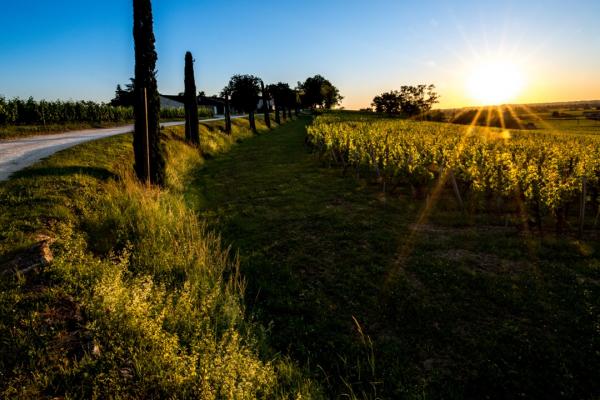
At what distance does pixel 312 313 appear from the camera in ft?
18.4

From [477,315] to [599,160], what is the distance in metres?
9.08

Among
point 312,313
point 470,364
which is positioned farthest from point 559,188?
point 312,313

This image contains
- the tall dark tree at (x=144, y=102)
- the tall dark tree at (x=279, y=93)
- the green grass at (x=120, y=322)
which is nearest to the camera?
the green grass at (x=120, y=322)

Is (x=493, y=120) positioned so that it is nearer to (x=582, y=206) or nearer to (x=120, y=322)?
(x=582, y=206)

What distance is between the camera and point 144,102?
10867mm

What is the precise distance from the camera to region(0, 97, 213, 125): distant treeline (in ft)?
83.6

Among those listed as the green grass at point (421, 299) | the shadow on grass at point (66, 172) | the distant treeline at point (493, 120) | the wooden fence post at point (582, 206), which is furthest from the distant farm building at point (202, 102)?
the wooden fence post at point (582, 206)

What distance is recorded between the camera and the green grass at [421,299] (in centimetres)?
430

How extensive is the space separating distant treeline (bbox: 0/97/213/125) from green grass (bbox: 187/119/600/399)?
76.3ft

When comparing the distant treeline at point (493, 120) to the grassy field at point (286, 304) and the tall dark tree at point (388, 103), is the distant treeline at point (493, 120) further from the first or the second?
the grassy field at point (286, 304)

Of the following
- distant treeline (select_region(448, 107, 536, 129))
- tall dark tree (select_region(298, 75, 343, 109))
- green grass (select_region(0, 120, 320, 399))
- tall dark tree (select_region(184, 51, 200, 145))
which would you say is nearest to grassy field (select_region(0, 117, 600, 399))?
green grass (select_region(0, 120, 320, 399))

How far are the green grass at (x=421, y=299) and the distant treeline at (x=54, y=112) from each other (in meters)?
23.3

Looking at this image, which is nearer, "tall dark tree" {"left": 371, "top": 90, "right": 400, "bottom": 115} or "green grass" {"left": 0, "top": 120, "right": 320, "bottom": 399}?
"green grass" {"left": 0, "top": 120, "right": 320, "bottom": 399}

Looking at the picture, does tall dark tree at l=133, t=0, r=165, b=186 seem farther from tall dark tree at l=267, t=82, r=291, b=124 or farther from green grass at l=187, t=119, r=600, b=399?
tall dark tree at l=267, t=82, r=291, b=124
